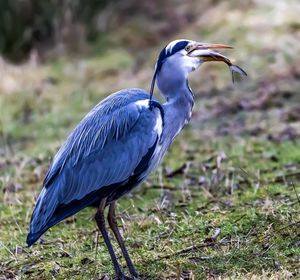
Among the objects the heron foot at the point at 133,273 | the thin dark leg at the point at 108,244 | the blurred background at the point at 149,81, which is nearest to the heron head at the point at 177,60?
the thin dark leg at the point at 108,244

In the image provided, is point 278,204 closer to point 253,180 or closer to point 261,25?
point 253,180

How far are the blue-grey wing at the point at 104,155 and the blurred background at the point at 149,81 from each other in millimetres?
912

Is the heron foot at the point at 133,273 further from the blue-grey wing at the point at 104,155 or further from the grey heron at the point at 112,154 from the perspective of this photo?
the blue-grey wing at the point at 104,155

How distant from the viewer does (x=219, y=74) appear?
11.2 m

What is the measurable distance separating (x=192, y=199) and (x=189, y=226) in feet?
3.00

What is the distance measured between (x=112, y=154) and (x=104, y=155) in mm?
52

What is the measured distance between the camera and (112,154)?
5.23 meters

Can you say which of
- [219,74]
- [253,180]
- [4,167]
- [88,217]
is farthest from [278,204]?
[219,74]

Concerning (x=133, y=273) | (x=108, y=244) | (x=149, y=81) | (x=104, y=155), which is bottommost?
(x=149, y=81)

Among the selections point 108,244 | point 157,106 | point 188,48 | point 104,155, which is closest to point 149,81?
point 188,48

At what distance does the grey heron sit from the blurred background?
0.90 m

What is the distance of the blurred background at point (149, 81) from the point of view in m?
7.64

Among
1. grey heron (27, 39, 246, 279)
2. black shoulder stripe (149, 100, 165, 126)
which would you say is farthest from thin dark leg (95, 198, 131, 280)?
black shoulder stripe (149, 100, 165, 126)

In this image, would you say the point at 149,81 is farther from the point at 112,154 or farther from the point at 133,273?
the point at 133,273
